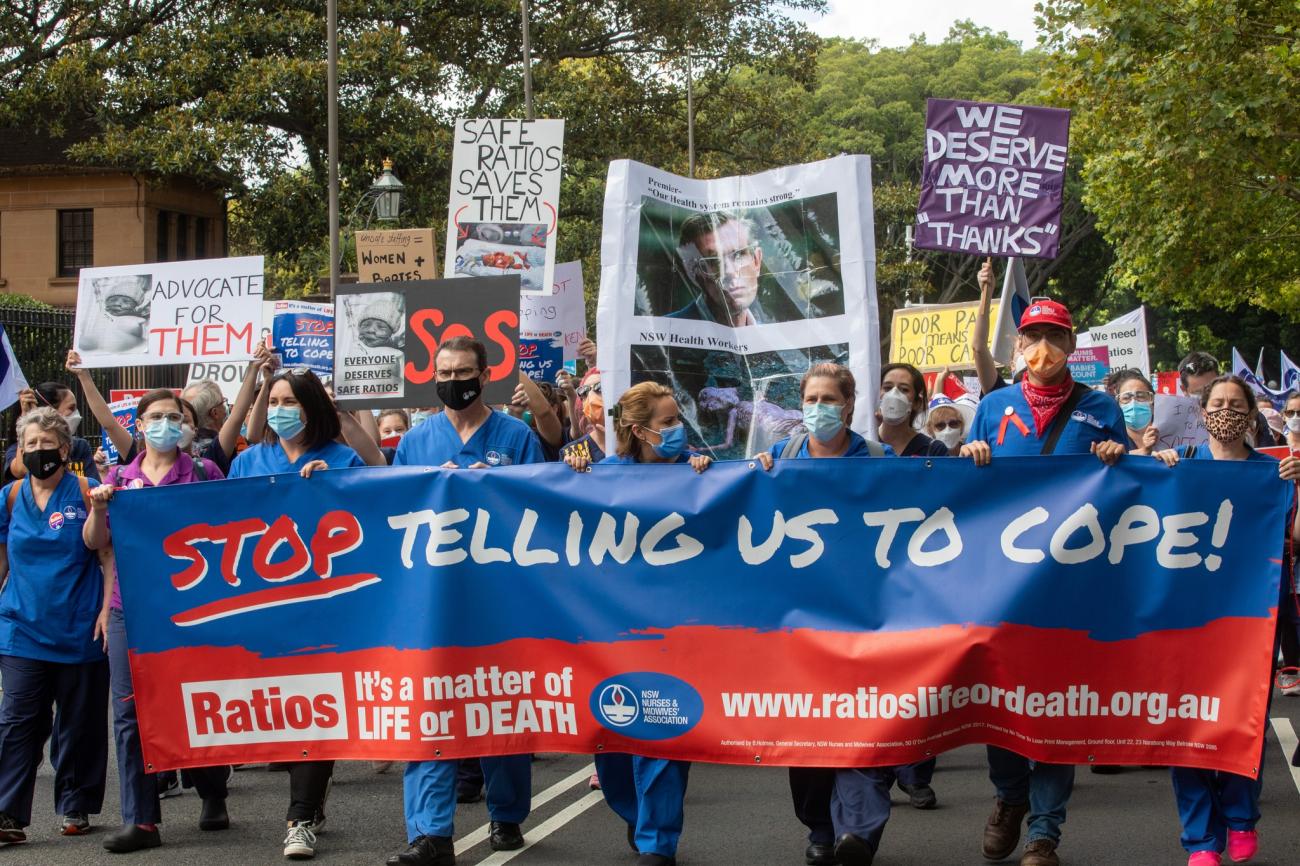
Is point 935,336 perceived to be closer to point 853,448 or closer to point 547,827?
point 547,827

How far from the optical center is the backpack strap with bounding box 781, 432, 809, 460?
6.22 meters

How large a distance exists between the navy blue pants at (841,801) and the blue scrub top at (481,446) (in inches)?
65.3

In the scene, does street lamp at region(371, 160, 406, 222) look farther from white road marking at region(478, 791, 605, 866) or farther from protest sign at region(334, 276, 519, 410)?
white road marking at region(478, 791, 605, 866)

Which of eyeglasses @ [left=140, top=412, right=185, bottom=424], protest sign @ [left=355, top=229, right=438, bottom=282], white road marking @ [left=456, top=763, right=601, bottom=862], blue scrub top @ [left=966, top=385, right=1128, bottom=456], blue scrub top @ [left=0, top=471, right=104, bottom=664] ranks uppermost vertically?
protest sign @ [left=355, top=229, right=438, bottom=282]

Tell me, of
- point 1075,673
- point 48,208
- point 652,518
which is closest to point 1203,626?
point 1075,673

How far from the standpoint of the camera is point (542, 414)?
28.0 feet

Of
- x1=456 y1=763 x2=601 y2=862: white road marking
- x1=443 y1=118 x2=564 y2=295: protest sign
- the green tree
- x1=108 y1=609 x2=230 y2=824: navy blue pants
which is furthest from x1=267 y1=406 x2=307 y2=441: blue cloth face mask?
the green tree

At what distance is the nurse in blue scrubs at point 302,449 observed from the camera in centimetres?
641

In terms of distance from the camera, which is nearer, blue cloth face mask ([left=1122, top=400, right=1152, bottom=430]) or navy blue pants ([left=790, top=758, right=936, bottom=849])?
navy blue pants ([left=790, top=758, right=936, bottom=849])

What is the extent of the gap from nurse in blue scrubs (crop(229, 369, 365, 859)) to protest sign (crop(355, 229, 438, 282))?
5763 mm

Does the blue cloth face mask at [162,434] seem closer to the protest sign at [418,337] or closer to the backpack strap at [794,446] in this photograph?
the protest sign at [418,337]

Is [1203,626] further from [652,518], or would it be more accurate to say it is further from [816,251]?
[816,251]

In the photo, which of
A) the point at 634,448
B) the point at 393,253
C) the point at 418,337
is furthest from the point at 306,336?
the point at 634,448

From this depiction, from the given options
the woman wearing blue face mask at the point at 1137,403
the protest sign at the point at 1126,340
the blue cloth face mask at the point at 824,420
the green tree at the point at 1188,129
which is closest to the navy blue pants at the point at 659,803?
the blue cloth face mask at the point at 824,420
